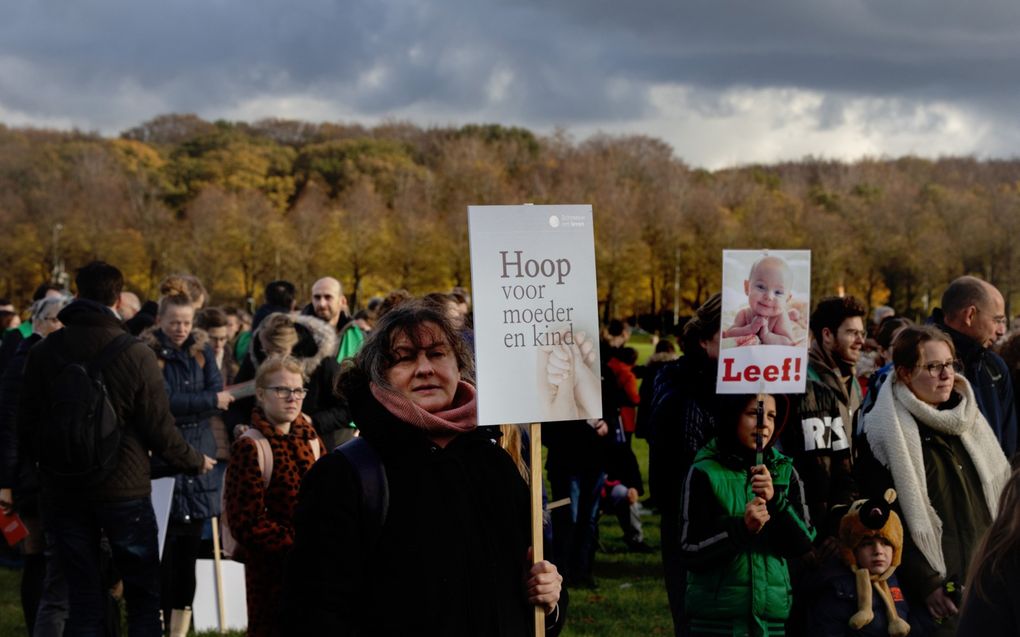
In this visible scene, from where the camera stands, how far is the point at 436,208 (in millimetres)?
90062

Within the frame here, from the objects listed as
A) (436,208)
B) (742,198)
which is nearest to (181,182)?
(436,208)

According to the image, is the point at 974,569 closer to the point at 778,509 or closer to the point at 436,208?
the point at 778,509

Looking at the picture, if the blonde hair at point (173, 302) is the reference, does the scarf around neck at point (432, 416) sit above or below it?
below

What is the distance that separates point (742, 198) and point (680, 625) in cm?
8776

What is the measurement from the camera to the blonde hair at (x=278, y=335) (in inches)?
254

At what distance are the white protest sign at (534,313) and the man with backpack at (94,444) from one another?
2.99 meters

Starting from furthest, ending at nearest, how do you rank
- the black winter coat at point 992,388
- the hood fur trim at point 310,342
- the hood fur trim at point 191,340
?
1. the hood fur trim at point 191,340
2. the hood fur trim at point 310,342
3. the black winter coat at point 992,388

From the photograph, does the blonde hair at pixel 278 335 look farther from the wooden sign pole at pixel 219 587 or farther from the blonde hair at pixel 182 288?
the wooden sign pole at pixel 219 587

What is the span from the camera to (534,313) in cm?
338

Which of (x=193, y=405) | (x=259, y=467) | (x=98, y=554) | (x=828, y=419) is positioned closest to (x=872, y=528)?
(x=828, y=419)

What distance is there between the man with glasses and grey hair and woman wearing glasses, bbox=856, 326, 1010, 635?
0.73 meters

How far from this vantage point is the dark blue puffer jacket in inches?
277

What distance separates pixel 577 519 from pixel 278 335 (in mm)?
3499

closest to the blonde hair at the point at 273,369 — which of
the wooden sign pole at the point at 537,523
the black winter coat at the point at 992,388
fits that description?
the wooden sign pole at the point at 537,523
